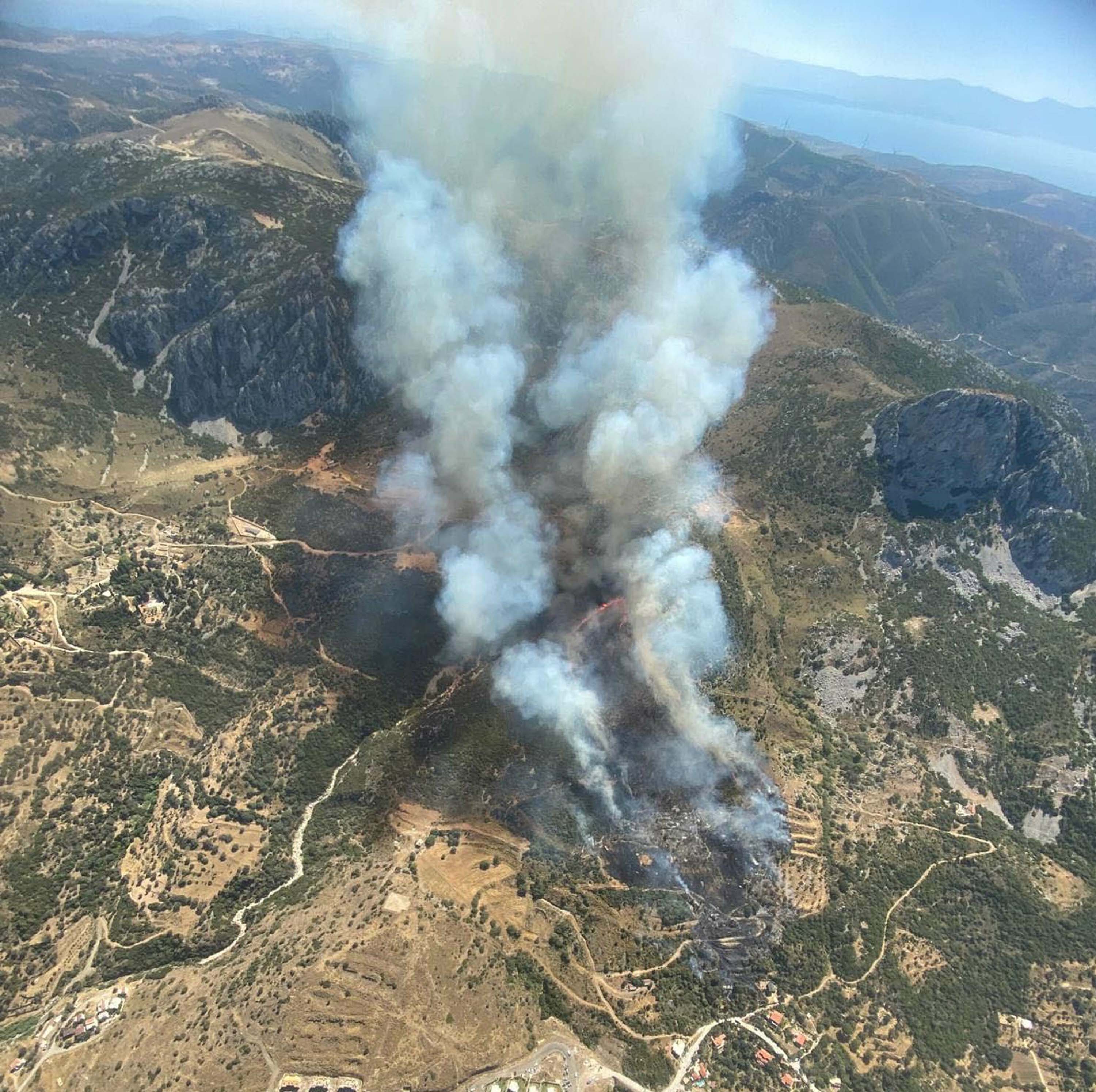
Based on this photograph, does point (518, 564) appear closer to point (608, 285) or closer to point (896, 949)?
point (896, 949)

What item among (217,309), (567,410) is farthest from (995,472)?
(217,309)

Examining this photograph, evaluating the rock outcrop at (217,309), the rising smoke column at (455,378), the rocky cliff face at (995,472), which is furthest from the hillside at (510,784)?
the rock outcrop at (217,309)

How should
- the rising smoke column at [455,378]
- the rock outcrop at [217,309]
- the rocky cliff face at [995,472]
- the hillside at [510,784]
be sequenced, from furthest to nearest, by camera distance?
the rock outcrop at [217,309]
the rocky cliff face at [995,472]
the rising smoke column at [455,378]
the hillside at [510,784]

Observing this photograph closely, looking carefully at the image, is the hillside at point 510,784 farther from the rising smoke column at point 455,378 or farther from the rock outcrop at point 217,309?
the rock outcrop at point 217,309

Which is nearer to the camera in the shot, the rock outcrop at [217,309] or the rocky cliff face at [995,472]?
the rocky cliff face at [995,472]

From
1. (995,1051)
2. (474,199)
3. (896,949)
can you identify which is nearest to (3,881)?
(896,949)

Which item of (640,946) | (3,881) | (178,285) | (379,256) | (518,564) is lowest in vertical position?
(3,881)

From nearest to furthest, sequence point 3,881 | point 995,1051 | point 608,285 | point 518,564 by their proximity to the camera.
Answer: point 995,1051 < point 3,881 < point 518,564 < point 608,285
